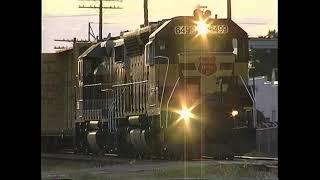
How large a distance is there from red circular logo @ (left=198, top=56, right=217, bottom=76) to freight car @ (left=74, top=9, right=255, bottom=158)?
13 millimetres

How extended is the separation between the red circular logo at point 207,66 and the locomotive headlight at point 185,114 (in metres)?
0.77

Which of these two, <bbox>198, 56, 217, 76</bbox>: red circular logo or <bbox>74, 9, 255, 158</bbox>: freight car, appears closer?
<bbox>74, 9, 255, 158</bbox>: freight car

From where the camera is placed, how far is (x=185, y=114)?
10156 millimetres

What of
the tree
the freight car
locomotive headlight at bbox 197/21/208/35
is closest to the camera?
the tree

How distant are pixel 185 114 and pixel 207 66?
40.1 inches

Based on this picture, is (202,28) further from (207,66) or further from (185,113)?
(185,113)

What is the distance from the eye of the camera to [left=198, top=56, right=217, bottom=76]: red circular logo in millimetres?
9896

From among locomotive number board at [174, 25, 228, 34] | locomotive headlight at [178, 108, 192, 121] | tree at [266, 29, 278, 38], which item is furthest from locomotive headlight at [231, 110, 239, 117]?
tree at [266, 29, 278, 38]

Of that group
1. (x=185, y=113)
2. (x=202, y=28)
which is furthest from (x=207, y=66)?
(x=185, y=113)

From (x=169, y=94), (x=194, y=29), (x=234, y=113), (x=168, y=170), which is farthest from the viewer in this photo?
(x=234, y=113)

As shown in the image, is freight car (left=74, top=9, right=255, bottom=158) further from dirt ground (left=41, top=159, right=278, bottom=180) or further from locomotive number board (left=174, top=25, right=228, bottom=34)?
dirt ground (left=41, top=159, right=278, bottom=180)
